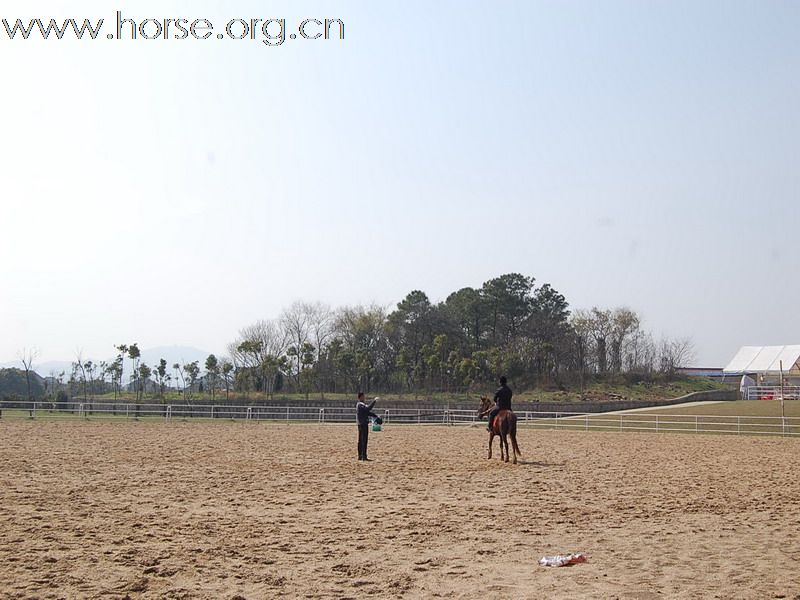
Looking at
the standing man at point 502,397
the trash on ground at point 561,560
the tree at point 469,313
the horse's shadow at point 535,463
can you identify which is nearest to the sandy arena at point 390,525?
the horse's shadow at point 535,463

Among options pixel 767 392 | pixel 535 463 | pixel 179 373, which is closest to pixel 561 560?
pixel 535 463

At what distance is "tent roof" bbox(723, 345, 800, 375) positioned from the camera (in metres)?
72.1

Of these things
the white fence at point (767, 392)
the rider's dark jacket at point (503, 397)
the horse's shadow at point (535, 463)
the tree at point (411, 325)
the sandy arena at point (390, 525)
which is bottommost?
the white fence at point (767, 392)

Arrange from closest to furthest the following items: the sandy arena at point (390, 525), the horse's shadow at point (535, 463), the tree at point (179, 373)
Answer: the sandy arena at point (390, 525), the horse's shadow at point (535, 463), the tree at point (179, 373)

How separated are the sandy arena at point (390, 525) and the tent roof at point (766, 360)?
5800 cm

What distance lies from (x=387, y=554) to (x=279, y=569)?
126cm

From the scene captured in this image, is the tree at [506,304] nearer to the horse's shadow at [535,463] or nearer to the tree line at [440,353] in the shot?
the tree line at [440,353]

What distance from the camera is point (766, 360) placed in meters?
74.6

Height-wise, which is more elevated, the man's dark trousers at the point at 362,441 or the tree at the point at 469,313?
the tree at the point at 469,313

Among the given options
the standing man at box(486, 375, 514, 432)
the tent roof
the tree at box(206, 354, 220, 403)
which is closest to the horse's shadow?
the standing man at box(486, 375, 514, 432)

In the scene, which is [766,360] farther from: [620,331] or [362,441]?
[362,441]

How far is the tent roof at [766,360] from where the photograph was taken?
72.1 metres

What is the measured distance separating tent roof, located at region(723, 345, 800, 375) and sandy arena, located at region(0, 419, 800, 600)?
5800 cm

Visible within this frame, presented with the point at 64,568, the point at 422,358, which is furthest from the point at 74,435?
the point at 422,358
